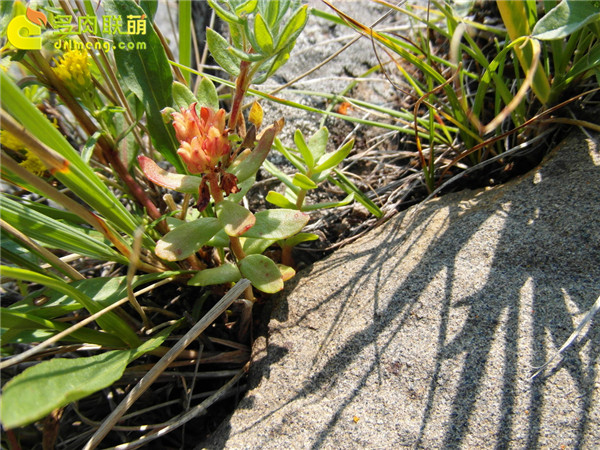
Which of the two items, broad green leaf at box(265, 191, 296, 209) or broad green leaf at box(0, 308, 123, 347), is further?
broad green leaf at box(265, 191, 296, 209)

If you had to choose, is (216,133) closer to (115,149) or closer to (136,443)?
(115,149)

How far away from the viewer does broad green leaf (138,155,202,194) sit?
1089mm

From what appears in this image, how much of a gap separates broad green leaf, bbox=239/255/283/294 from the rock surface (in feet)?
0.61

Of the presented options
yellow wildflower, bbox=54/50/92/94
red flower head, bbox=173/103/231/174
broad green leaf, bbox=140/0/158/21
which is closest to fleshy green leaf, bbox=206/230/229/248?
red flower head, bbox=173/103/231/174

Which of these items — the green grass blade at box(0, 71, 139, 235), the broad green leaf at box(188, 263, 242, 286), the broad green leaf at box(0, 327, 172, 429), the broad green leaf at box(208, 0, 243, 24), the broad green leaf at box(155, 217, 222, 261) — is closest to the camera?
the broad green leaf at box(0, 327, 172, 429)

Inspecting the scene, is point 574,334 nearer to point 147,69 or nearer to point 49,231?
point 49,231

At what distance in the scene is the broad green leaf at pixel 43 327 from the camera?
38.7 inches

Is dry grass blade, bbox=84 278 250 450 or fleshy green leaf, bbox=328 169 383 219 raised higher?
dry grass blade, bbox=84 278 250 450

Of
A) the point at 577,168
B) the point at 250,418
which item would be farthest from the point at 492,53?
the point at 250,418

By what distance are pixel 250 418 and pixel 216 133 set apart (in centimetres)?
70

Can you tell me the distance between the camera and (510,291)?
41.4 inches

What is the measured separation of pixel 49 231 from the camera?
3.57 ft

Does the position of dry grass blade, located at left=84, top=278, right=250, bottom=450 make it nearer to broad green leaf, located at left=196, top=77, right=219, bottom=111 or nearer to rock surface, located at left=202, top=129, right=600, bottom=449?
rock surface, located at left=202, top=129, right=600, bottom=449

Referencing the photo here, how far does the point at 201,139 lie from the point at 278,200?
370 mm
